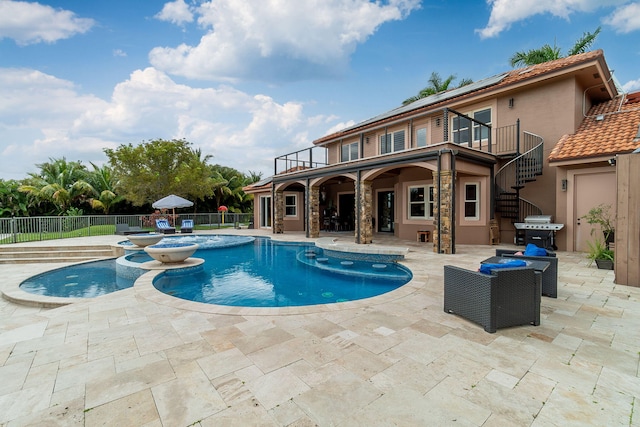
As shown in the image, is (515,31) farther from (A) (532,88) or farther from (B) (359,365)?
(B) (359,365)

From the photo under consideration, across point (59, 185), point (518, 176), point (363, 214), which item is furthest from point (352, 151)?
point (59, 185)

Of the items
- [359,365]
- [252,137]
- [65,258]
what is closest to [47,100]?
[65,258]

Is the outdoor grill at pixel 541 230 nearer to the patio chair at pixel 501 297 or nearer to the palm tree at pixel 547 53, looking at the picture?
the patio chair at pixel 501 297

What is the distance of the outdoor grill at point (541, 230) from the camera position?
9.70 metres

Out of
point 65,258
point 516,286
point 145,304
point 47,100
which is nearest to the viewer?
point 516,286

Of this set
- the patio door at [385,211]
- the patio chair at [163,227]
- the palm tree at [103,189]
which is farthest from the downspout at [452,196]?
the palm tree at [103,189]

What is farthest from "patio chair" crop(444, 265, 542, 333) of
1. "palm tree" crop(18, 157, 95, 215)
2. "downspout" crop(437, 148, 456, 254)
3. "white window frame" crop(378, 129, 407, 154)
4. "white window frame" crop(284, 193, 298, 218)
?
"palm tree" crop(18, 157, 95, 215)

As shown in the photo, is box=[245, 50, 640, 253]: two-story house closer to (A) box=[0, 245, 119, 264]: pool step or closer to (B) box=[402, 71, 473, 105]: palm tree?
(A) box=[0, 245, 119, 264]: pool step

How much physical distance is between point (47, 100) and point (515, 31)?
24.1 m

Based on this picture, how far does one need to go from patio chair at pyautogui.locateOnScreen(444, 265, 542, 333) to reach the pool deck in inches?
5.6

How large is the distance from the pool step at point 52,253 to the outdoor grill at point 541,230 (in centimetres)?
1542

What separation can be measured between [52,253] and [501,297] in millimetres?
14352

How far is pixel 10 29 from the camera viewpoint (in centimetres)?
930

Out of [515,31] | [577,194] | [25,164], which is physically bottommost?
[577,194]
